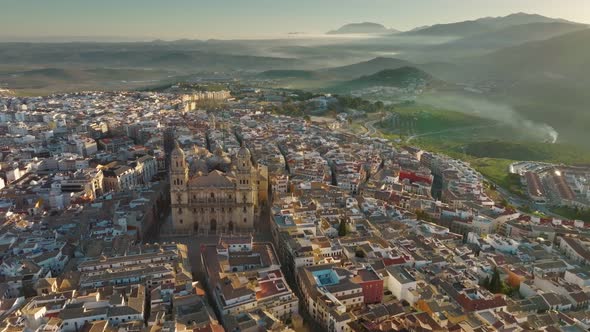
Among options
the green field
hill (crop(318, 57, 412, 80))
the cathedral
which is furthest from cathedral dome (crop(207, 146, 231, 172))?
hill (crop(318, 57, 412, 80))

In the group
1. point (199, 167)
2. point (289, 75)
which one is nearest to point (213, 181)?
point (199, 167)

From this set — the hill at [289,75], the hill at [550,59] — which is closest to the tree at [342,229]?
the hill at [550,59]

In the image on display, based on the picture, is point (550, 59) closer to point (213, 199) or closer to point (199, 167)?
point (199, 167)

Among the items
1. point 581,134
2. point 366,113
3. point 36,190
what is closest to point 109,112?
point 36,190

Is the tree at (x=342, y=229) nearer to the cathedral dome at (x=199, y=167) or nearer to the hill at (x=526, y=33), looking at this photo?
the cathedral dome at (x=199, y=167)

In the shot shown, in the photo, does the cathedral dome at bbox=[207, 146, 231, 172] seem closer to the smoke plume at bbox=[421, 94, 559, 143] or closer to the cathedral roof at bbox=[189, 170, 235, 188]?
the cathedral roof at bbox=[189, 170, 235, 188]

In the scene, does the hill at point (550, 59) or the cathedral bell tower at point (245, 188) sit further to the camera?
the hill at point (550, 59)
